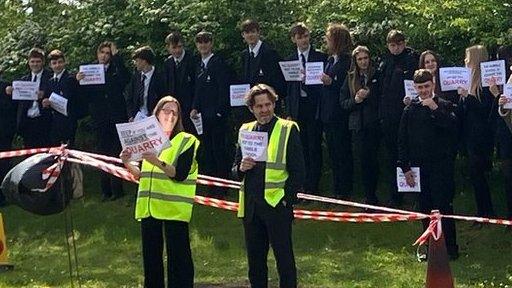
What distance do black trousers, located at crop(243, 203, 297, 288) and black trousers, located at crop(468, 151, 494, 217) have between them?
13.1ft

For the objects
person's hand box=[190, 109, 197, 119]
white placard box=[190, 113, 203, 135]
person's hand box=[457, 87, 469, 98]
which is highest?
person's hand box=[457, 87, 469, 98]

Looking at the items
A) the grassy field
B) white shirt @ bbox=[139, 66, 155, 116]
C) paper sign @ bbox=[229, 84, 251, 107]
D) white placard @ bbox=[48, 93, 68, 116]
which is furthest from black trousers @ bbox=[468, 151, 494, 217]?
white placard @ bbox=[48, 93, 68, 116]

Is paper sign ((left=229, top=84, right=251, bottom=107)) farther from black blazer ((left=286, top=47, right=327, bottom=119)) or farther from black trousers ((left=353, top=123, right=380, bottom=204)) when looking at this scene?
black trousers ((left=353, top=123, right=380, bottom=204))

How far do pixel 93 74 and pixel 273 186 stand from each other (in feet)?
22.0

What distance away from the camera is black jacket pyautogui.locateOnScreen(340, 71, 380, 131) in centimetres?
1364

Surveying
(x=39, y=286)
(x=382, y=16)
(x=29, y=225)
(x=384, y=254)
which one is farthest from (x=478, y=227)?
(x=29, y=225)

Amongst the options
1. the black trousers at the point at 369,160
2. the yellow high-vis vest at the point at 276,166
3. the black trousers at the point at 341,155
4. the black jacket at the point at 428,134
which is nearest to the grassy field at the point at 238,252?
the black trousers at the point at 341,155

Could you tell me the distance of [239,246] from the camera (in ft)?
44.0

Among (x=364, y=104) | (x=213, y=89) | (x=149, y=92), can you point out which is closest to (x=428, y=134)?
(x=364, y=104)

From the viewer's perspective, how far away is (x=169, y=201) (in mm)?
10062

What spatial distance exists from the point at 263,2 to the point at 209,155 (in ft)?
9.01

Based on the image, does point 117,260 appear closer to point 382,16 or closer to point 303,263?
point 303,263

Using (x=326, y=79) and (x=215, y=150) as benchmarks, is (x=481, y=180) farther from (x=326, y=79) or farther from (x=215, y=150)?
(x=215, y=150)

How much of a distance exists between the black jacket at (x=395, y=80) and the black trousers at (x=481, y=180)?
42.3 inches
